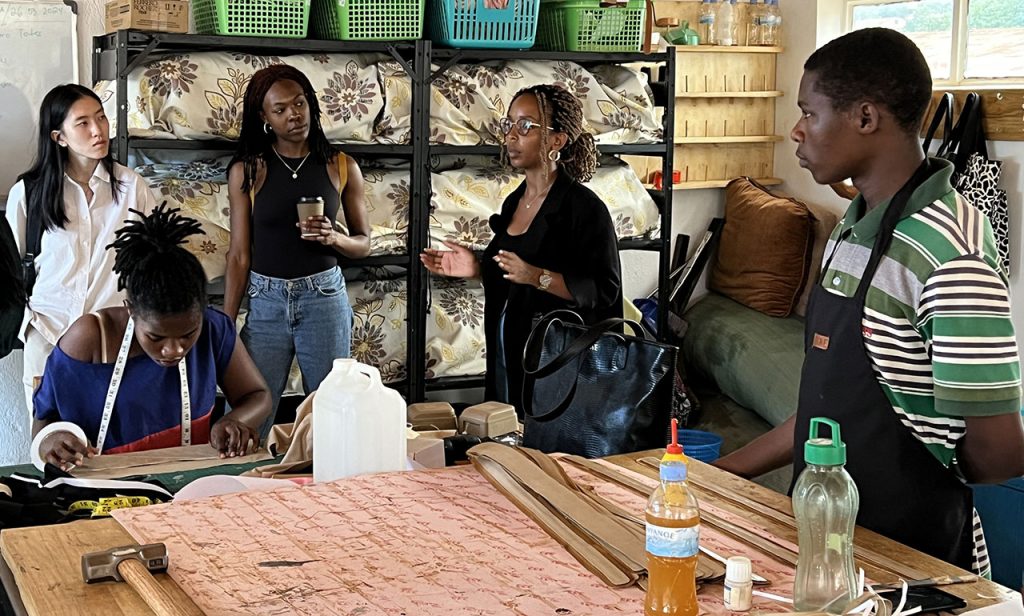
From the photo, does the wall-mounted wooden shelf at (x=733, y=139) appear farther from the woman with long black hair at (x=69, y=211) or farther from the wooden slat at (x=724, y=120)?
the woman with long black hair at (x=69, y=211)

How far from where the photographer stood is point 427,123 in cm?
473

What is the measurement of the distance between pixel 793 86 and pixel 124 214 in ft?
11.4

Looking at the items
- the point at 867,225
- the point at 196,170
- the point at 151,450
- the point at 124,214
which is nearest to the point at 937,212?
the point at 867,225

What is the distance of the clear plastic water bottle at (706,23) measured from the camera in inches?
228

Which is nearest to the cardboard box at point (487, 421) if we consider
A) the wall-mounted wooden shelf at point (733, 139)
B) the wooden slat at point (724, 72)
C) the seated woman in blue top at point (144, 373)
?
the seated woman in blue top at point (144, 373)

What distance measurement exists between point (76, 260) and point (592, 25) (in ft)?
7.75

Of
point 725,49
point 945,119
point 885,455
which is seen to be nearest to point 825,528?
point 885,455

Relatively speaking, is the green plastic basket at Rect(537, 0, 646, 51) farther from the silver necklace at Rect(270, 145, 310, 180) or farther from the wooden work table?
the wooden work table

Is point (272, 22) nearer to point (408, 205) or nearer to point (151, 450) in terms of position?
point (408, 205)

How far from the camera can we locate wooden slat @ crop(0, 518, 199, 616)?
1498 mm

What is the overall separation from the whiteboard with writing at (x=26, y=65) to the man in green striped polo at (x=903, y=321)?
3.39m

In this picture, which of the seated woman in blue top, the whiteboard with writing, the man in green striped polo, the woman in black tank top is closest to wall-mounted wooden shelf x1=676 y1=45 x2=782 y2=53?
the woman in black tank top

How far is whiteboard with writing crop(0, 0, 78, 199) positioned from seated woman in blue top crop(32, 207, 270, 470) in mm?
1692

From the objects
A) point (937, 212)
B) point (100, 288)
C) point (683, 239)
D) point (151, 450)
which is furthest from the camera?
point (683, 239)
